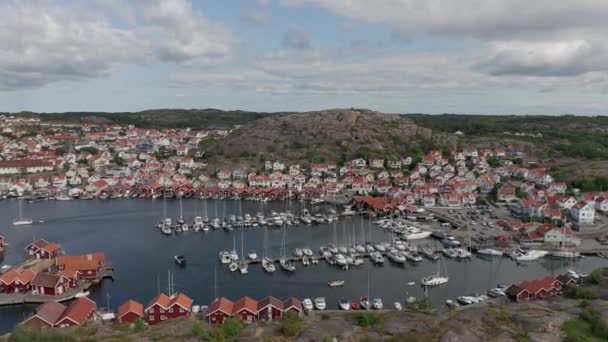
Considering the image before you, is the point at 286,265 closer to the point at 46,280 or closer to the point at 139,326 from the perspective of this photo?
the point at 139,326

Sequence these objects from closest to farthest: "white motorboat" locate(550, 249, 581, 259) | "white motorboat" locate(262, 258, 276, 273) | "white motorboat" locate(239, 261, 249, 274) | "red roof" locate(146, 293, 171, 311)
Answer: "red roof" locate(146, 293, 171, 311) < "white motorboat" locate(239, 261, 249, 274) < "white motorboat" locate(262, 258, 276, 273) < "white motorboat" locate(550, 249, 581, 259)

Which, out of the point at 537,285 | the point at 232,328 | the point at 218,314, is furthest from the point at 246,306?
the point at 537,285

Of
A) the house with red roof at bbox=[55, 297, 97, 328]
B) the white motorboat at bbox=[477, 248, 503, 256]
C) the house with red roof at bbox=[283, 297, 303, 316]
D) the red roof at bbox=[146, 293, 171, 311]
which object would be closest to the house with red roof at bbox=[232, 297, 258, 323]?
the house with red roof at bbox=[283, 297, 303, 316]

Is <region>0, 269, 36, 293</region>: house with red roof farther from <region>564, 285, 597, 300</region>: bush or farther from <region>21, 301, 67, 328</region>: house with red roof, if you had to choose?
<region>564, 285, 597, 300</region>: bush

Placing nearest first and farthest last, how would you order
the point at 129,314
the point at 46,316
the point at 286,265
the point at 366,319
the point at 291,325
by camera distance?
the point at 291,325 → the point at 366,319 → the point at 46,316 → the point at 129,314 → the point at 286,265

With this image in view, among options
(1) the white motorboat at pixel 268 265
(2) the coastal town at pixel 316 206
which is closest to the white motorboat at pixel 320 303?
(2) the coastal town at pixel 316 206

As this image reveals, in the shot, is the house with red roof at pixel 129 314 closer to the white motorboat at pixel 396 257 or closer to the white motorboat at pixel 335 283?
the white motorboat at pixel 335 283

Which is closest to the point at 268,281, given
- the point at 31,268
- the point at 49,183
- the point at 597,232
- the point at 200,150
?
the point at 31,268

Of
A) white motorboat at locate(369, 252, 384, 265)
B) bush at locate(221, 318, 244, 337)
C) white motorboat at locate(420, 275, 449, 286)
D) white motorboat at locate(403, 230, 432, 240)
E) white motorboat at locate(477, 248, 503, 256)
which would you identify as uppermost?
bush at locate(221, 318, 244, 337)
